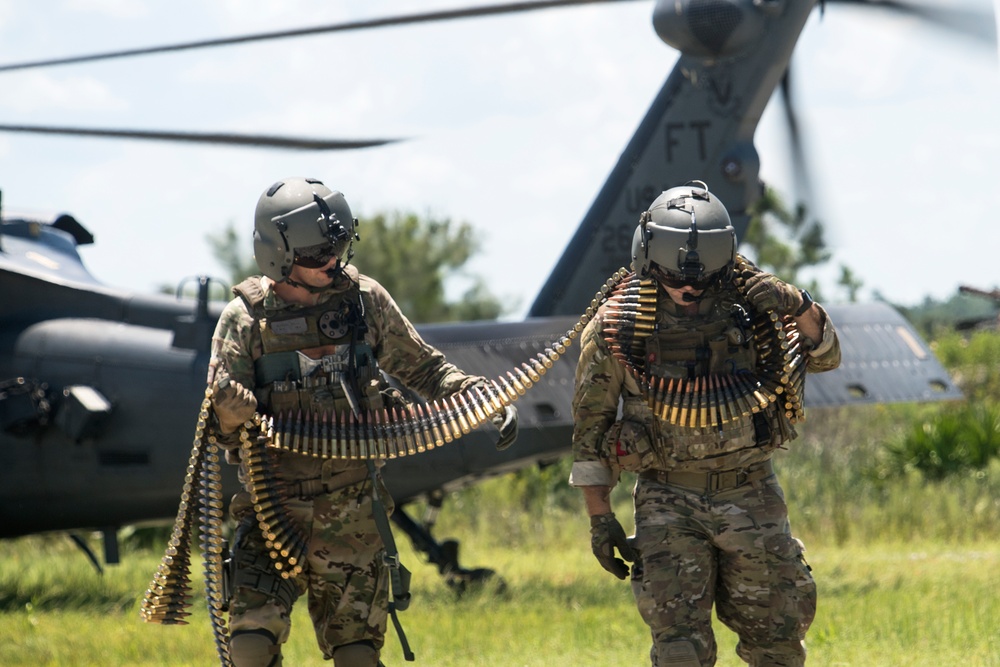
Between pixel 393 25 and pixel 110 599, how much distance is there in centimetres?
525

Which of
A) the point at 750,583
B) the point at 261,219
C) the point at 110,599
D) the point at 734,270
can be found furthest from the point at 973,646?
the point at 110,599

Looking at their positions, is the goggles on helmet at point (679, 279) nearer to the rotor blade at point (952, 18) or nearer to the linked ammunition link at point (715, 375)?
the linked ammunition link at point (715, 375)

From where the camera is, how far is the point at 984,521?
13.6 meters

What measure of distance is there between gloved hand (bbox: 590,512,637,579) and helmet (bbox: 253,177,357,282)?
1.51m

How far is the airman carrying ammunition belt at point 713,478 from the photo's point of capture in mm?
5309

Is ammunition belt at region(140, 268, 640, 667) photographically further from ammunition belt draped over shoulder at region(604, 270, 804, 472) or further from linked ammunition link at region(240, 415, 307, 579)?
ammunition belt draped over shoulder at region(604, 270, 804, 472)

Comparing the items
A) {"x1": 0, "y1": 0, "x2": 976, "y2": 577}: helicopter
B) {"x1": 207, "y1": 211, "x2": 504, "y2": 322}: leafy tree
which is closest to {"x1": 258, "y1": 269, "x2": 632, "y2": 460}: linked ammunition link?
{"x1": 0, "y1": 0, "x2": 976, "y2": 577}: helicopter

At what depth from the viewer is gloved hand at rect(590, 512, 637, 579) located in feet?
17.1

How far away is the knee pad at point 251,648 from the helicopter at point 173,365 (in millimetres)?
4575

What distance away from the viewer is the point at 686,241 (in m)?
5.21

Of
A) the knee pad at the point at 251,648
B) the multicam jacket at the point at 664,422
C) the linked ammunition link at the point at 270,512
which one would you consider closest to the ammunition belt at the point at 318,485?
the linked ammunition link at the point at 270,512

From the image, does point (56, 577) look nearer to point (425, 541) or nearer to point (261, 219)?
point (425, 541)

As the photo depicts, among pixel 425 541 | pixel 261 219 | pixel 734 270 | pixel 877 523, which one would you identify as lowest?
pixel 877 523

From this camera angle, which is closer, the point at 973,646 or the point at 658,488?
the point at 658,488
